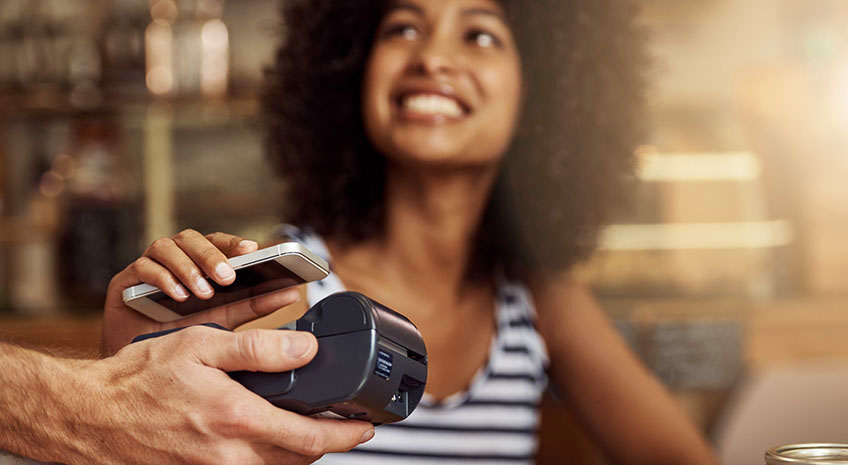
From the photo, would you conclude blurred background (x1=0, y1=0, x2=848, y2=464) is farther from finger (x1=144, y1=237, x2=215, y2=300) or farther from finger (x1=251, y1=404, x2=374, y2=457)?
finger (x1=251, y1=404, x2=374, y2=457)

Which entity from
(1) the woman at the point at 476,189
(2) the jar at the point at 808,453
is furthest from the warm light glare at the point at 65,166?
(2) the jar at the point at 808,453

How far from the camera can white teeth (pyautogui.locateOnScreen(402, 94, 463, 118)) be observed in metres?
1.16

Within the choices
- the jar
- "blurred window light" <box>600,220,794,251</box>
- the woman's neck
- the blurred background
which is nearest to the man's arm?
the jar

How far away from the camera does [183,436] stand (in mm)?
497

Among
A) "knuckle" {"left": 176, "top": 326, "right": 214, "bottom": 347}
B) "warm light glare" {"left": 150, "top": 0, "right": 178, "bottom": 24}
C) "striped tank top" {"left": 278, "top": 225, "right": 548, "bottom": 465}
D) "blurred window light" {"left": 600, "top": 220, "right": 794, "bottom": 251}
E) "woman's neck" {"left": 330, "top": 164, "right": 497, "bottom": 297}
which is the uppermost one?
"warm light glare" {"left": 150, "top": 0, "right": 178, "bottom": 24}

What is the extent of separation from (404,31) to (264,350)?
0.87 m

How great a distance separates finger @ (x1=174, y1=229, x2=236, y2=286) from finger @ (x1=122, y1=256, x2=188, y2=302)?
0.07 ft

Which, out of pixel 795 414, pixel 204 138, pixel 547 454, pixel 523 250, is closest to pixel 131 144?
pixel 204 138

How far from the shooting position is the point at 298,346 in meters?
0.47

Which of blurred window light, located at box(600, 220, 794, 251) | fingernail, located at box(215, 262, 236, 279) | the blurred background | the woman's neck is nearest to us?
fingernail, located at box(215, 262, 236, 279)

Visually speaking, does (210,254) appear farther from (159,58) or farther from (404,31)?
(159,58)

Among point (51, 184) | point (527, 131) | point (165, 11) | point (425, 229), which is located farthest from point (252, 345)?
point (51, 184)

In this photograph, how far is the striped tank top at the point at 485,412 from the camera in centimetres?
116

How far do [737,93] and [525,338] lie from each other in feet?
5.04
